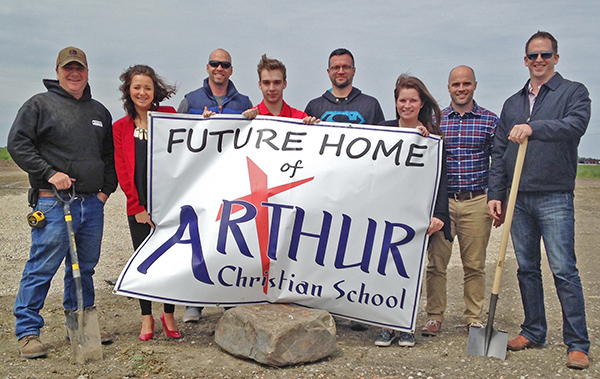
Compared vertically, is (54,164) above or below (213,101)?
below

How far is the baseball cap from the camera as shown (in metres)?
5.00

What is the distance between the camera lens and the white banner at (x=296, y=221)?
512 cm

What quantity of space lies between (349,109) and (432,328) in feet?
8.12

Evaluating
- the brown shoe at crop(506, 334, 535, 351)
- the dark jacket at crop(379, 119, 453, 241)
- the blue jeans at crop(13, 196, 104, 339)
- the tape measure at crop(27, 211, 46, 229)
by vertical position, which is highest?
the dark jacket at crop(379, 119, 453, 241)

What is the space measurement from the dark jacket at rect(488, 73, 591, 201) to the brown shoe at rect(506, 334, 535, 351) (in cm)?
149

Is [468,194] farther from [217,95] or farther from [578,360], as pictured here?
[217,95]

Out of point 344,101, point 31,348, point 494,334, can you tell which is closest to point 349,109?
point 344,101

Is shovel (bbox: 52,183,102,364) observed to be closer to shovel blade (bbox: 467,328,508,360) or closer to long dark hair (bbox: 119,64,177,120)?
long dark hair (bbox: 119,64,177,120)

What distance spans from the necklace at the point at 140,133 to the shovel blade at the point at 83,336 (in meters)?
1.64

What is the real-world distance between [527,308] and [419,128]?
2.03 meters

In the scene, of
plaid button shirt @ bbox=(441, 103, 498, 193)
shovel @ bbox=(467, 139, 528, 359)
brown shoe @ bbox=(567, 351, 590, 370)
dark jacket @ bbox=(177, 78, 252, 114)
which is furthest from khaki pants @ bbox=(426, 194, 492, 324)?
dark jacket @ bbox=(177, 78, 252, 114)

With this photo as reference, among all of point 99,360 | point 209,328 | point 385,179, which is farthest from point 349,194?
point 99,360

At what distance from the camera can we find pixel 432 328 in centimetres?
584

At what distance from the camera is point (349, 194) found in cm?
516
